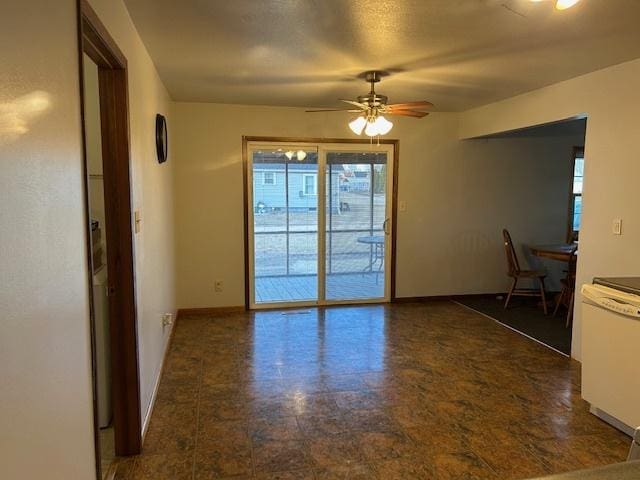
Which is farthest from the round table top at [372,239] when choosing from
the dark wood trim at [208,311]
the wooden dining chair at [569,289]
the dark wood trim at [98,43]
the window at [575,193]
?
the dark wood trim at [98,43]

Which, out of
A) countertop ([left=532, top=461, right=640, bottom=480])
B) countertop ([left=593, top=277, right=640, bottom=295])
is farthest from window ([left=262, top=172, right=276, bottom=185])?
countertop ([left=532, top=461, right=640, bottom=480])

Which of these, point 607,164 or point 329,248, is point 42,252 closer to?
point 607,164

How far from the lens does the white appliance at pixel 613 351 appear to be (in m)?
2.52

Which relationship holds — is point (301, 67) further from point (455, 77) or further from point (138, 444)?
point (138, 444)

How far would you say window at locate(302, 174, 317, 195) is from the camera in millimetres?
5297

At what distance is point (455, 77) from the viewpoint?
3.73 m

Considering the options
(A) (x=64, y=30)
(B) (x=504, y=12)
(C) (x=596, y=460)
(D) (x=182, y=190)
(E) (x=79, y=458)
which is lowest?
(C) (x=596, y=460)

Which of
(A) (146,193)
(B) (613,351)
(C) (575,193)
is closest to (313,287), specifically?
(A) (146,193)

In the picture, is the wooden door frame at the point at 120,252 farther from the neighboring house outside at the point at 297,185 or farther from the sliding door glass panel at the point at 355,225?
the sliding door glass panel at the point at 355,225

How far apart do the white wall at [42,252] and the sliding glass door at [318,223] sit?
3729mm

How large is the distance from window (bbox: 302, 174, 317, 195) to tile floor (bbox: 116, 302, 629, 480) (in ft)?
5.25

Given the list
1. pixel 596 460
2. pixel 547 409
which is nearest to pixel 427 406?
pixel 547 409

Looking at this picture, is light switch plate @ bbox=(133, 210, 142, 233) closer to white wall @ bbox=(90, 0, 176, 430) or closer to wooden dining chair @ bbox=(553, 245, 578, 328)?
white wall @ bbox=(90, 0, 176, 430)

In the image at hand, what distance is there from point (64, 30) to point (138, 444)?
201 cm
